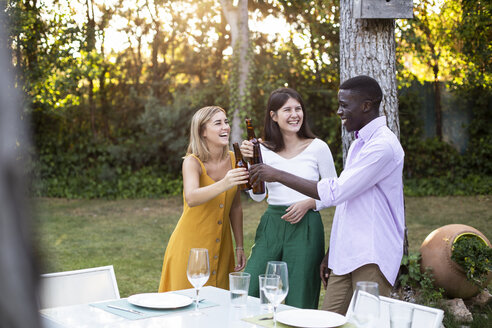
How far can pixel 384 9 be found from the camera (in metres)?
4.30

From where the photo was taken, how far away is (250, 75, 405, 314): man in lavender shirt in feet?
9.43

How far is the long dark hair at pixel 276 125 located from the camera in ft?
12.4

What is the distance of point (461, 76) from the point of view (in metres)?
12.7

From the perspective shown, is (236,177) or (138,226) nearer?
(236,177)

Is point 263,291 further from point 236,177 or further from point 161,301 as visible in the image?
point 236,177

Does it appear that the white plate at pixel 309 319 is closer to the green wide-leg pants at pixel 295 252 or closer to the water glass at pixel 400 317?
the water glass at pixel 400 317

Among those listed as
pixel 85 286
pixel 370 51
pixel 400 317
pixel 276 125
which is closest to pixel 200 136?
pixel 276 125

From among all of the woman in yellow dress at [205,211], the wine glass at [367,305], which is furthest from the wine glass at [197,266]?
the woman in yellow dress at [205,211]

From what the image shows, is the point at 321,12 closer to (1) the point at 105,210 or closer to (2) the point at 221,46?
(2) the point at 221,46

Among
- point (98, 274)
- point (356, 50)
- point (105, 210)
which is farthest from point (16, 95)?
point (105, 210)

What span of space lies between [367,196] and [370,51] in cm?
190

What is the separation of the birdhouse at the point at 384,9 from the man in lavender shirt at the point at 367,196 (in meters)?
1.50

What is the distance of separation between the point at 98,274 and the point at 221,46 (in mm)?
11340

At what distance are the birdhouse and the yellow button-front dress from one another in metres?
1.77
